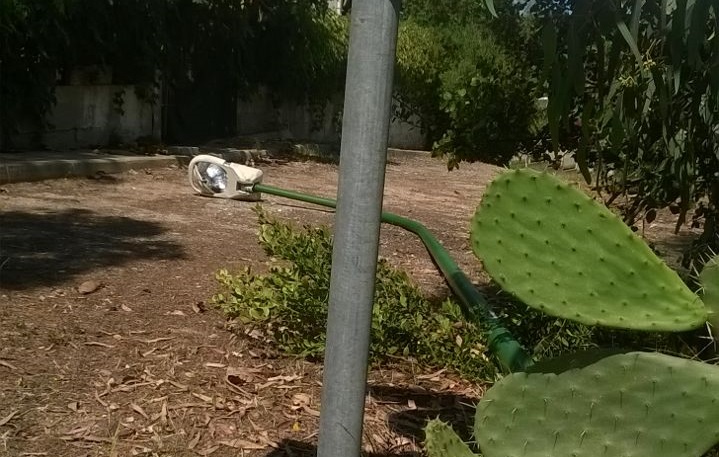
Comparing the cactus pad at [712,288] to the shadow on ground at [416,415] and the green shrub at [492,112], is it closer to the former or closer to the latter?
the shadow on ground at [416,415]

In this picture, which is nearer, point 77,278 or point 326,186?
point 77,278

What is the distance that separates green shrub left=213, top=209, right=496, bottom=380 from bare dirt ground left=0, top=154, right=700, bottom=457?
0.10m

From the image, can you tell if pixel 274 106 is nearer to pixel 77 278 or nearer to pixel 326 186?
pixel 326 186

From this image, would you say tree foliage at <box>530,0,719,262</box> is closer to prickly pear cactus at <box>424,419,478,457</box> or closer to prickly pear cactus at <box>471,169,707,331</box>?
prickly pear cactus at <box>471,169,707,331</box>

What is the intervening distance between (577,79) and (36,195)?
→ 6635 mm

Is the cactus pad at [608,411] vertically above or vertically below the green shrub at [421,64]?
below

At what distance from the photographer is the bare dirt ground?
3.61 m

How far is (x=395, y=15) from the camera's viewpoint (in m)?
1.97

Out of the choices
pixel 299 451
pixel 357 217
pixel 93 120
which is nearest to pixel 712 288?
pixel 357 217

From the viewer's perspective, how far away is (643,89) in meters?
3.94

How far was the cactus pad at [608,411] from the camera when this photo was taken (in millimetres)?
2564

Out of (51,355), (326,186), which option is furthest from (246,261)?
(326,186)

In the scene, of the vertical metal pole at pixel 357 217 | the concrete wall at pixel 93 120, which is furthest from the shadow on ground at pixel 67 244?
the concrete wall at pixel 93 120

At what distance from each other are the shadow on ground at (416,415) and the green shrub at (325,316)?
164mm
